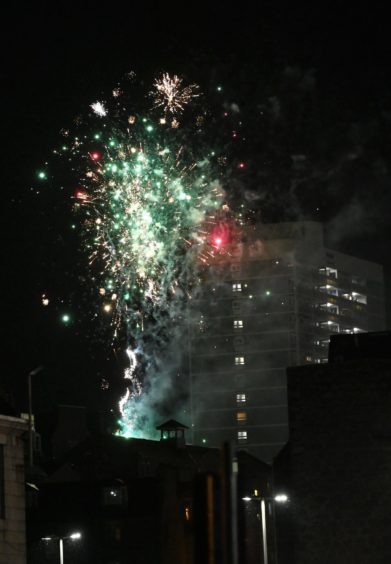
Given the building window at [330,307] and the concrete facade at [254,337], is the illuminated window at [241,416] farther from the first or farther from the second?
the building window at [330,307]

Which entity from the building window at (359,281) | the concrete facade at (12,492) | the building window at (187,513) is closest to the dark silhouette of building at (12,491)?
the concrete facade at (12,492)

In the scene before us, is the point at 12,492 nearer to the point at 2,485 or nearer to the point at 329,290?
the point at 2,485

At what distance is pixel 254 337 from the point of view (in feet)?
500

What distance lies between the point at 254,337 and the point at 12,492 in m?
121

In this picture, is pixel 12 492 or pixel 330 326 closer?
pixel 12 492

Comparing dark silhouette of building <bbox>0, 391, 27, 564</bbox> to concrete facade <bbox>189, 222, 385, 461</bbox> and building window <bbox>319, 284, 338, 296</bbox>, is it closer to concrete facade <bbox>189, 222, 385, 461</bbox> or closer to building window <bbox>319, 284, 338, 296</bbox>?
concrete facade <bbox>189, 222, 385, 461</bbox>

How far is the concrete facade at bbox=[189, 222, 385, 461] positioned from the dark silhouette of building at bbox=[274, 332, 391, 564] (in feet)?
327

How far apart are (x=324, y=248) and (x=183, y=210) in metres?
109

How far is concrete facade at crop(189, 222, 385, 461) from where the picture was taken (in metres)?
150

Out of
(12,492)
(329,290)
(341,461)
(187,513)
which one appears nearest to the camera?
(12,492)

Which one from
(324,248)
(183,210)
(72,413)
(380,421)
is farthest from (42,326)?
(324,248)

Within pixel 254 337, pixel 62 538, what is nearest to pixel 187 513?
pixel 62 538

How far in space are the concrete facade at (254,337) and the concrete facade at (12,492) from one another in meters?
115

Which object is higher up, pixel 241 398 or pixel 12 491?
pixel 241 398
